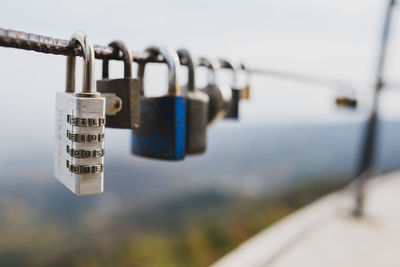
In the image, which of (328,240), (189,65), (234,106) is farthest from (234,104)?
(328,240)

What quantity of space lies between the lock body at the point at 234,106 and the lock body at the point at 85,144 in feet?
1.88

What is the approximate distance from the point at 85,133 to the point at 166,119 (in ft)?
0.74

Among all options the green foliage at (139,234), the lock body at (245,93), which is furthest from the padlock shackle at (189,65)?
the green foliage at (139,234)

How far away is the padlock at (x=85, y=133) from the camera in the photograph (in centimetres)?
57

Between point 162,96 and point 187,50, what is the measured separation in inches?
5.7

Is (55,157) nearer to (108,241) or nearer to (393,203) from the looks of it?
(393,203)

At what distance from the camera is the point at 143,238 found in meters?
20.9

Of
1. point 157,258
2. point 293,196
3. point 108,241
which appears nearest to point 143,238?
point 108,241

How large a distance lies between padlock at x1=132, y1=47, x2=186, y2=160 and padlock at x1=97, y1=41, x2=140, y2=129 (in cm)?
11

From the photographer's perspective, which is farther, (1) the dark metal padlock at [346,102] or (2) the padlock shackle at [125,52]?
(1) the dark metal padlock at [346,102]

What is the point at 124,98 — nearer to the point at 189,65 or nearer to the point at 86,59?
the point at 86,59

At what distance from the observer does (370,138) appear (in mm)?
2615

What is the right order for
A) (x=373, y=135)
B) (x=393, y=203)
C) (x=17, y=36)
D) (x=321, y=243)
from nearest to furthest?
(x=17, y=36) → (x=321, y=243) → (x=373, y=135) → (x=393, y=203)

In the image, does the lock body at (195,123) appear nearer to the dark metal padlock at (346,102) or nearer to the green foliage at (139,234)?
the dark metal padlock at (346,102)
